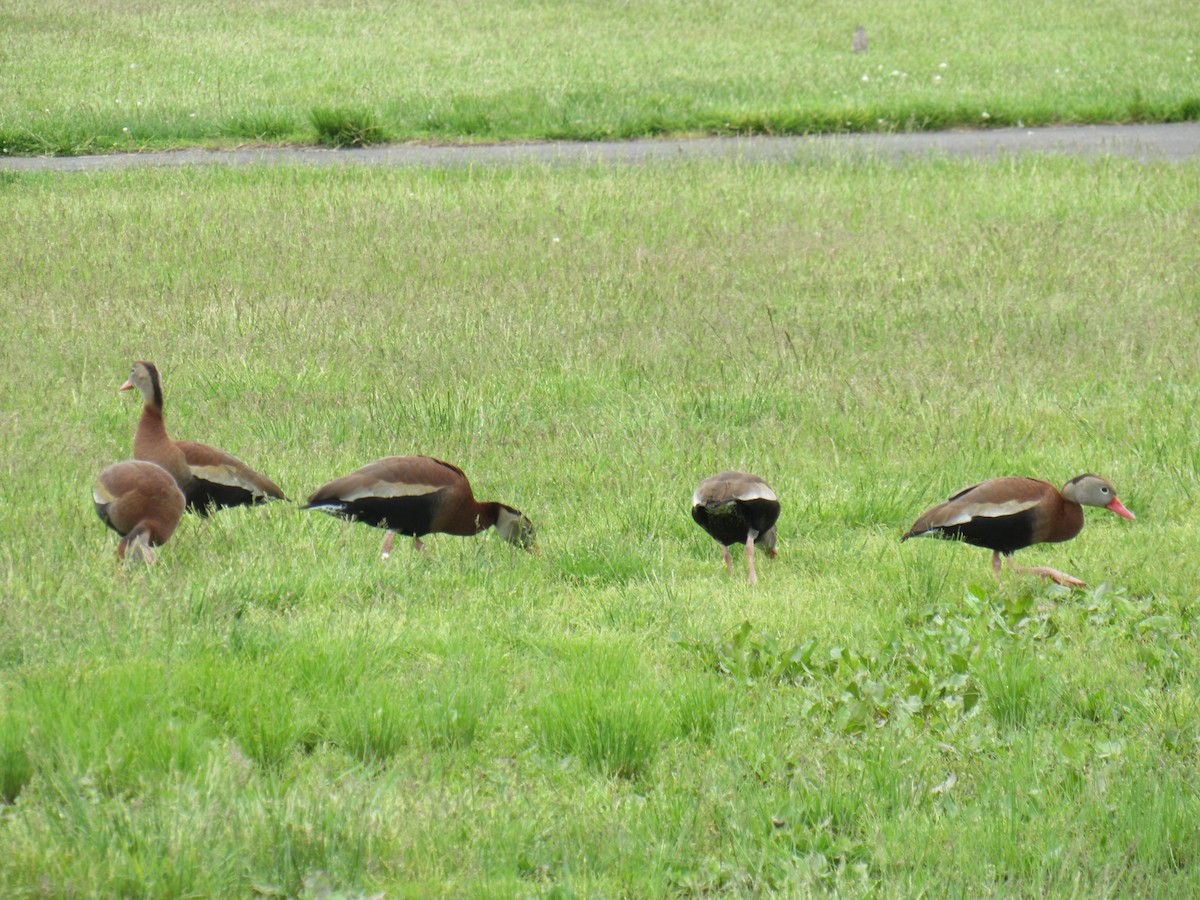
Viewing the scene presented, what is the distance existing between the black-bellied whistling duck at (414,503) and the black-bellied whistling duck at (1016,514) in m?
1.75

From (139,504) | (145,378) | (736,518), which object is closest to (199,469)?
(145,378)

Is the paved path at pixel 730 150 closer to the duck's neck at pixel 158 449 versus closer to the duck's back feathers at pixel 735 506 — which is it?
the duck's neck at pixel 158 449

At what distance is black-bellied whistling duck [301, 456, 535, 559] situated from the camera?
5664mm

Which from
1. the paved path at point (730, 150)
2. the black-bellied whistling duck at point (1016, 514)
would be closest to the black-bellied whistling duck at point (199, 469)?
the black-bellied whistling duck at point (1016, 514)

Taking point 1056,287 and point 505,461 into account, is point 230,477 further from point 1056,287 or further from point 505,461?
point 1056,287

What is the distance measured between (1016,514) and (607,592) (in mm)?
1681

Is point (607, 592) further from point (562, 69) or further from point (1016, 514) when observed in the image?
point (562, 69)

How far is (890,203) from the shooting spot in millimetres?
13672

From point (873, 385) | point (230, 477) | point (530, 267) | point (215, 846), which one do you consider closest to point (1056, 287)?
point (873, 385)

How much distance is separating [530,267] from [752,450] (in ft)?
15.2

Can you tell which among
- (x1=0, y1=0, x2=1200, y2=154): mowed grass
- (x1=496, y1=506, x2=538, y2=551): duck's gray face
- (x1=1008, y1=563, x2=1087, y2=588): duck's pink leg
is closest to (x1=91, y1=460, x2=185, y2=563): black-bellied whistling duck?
(x1=496, y1=506, x2=538, y2=551): duck's gray face

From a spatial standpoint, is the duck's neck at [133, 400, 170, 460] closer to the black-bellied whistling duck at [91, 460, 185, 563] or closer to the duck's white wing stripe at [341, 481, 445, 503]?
the black-bellied whistling duck at [91, 460, 185, 563]

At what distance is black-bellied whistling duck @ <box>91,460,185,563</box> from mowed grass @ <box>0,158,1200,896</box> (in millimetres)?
149

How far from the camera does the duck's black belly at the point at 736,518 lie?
17.7 ft
